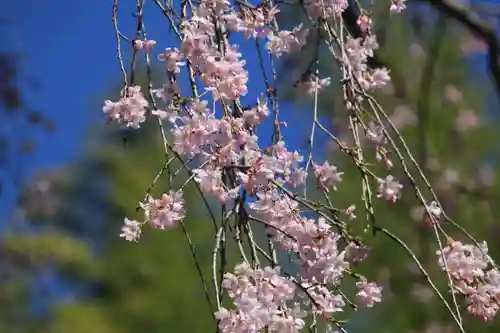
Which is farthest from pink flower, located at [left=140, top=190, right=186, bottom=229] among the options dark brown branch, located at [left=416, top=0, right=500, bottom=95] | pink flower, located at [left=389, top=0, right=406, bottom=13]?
dark brown branch, located at [left=416, top=0, right=500, bottom=95]

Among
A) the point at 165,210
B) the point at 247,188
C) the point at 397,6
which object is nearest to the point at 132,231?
the point at 165,210

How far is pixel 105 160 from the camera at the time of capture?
5.73 m

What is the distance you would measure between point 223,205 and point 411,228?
264cm

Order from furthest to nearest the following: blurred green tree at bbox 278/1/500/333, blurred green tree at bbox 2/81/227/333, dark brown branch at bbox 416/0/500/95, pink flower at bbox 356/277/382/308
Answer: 1. blurred green tree at bbox 2/81/227/333
2. blurred green tree at bbox 278/1/500/333
3. dark brown branch at bbox 416/0/500/95
4. pink flower at bbox 356/277/382/308

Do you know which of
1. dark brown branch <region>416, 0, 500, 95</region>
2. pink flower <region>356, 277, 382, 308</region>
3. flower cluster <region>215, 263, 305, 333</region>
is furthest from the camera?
dark brown branch <region>416, 0, 500, 95</region>

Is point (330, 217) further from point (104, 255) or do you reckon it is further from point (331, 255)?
point (104, 255)

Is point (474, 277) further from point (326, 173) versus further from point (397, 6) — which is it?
point (397, 6)

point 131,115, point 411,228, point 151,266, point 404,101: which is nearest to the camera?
point 131,115

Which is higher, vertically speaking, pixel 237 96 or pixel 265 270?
pixel 237 96

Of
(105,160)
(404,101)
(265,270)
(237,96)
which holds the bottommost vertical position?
(265,270)

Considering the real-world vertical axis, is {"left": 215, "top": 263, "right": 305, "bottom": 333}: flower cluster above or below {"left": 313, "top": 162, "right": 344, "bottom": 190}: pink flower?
below

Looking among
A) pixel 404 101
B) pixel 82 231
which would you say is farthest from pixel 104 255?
pixel 404 101

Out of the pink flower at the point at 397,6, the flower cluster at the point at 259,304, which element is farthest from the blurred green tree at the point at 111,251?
the flower cluster at the point at 259,304

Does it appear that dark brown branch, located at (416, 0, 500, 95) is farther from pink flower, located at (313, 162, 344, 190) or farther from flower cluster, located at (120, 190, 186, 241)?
flower cluster, located at (120, 190, 186, 241)
